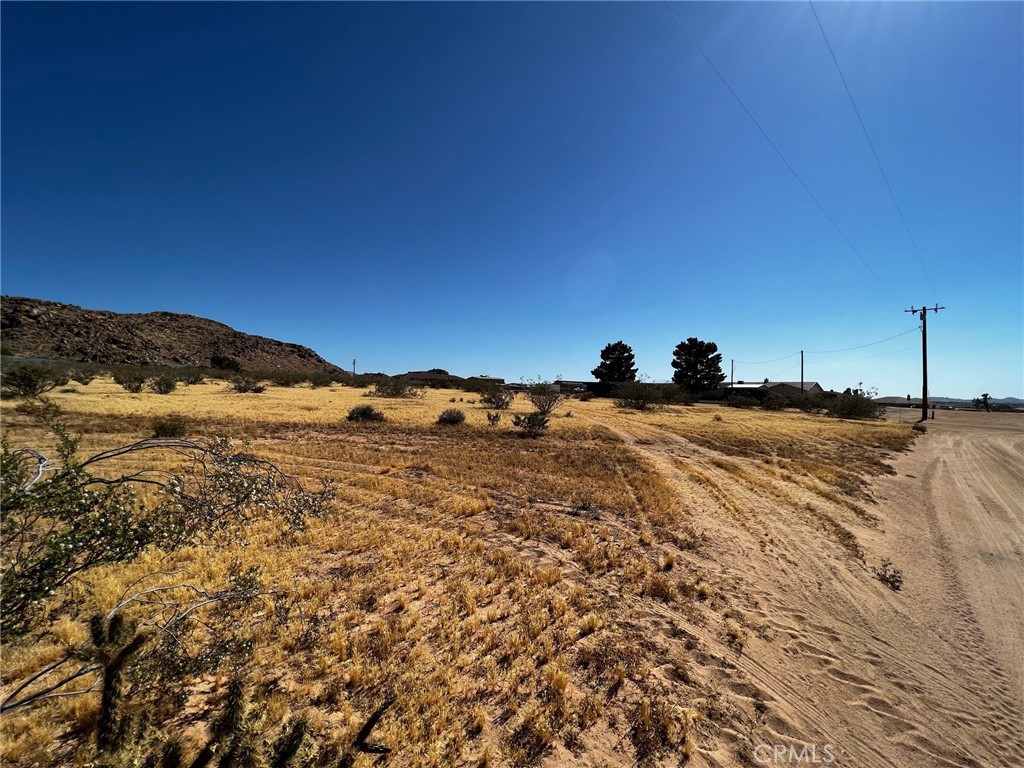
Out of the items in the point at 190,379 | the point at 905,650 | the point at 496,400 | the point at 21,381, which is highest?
the point at 190,379

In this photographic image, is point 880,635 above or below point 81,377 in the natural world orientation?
below

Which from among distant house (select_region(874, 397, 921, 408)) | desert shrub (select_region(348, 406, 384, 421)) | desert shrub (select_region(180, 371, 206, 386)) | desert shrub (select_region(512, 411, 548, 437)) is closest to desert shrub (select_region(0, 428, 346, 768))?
desert shrub (select_region(512, 411, 548, 437))

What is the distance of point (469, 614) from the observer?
4.69 meters

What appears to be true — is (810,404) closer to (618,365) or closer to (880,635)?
(618,365)

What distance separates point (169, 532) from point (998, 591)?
11.2 m

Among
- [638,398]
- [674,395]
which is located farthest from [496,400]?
[674,395]

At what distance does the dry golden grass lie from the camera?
10.3ft

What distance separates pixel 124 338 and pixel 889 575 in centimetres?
10005

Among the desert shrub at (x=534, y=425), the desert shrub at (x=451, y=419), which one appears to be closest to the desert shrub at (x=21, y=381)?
the desert shrub at (x=451, y=419)

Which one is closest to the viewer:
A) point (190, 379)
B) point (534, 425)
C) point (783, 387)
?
point (534, 425)

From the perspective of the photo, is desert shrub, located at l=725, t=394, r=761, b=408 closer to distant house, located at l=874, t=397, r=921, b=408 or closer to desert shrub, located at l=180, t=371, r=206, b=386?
distant house, located at l=874, t=397, r=921, b=408

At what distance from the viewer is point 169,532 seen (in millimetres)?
3035

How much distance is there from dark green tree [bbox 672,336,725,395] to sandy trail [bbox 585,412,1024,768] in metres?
55.5

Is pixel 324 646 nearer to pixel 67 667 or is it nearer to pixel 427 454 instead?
pixel 67 667
